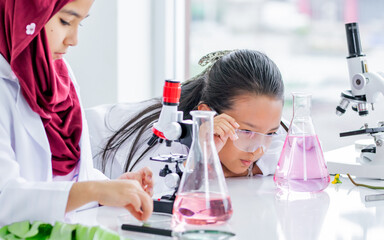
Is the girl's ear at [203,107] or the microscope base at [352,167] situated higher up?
the girl's ear at [203,107]

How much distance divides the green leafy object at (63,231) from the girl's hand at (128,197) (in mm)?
87

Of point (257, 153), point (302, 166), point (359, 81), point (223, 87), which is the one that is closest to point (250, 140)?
point (257, 153)

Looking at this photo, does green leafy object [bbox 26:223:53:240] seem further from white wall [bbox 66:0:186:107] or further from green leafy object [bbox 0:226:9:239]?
white wall [bbox 66:0:186:107]

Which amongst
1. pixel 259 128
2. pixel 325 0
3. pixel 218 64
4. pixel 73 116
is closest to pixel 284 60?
pixel 325 0

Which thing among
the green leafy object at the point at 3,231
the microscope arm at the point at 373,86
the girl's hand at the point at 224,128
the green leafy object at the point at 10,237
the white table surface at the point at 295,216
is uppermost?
the microscope arm at the point at 373,86

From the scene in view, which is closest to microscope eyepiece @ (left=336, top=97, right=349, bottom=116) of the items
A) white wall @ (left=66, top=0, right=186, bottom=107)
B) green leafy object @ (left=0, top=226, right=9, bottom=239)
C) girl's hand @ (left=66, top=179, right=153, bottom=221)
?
girl's hand @ (left=66, top=179, right=153, bottom=221)

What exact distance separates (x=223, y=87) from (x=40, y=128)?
2.05 ft

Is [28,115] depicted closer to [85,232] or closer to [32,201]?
[32,201]

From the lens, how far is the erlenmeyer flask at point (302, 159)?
1.36 m

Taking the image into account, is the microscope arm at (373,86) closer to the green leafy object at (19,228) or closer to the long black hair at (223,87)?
the long black hair at (223,87)

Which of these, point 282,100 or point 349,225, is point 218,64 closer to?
point 282,100

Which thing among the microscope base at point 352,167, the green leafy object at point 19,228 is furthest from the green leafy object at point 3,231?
the microscope base at point 352,167

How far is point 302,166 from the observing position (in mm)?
1352

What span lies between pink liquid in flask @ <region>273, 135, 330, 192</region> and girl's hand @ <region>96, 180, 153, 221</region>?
457mm
